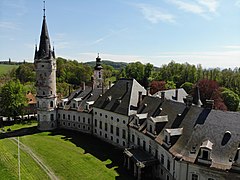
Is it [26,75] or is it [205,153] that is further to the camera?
[26,75]

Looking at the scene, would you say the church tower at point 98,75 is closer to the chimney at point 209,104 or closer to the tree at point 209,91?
the tree at point 209,91

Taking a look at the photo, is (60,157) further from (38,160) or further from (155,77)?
(155,77)

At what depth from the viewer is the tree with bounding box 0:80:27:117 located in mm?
61844

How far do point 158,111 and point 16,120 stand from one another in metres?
43.5

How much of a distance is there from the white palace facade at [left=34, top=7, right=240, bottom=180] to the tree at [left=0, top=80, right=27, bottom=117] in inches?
473

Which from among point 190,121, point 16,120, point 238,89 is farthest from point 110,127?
point 238,89

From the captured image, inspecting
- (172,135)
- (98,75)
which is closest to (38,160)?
(172,135)

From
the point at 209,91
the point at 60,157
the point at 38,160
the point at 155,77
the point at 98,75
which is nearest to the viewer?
the point at 38,160

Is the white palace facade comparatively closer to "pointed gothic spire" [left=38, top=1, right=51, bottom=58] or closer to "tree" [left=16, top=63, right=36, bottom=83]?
"pointed gothic spire" [left=38, top=1, right=51, bottom=58]

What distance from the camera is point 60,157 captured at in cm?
3841

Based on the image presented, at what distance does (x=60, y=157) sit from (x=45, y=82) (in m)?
19.5

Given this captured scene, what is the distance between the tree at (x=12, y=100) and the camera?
61.8 metres

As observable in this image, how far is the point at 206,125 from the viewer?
27141 millimetres

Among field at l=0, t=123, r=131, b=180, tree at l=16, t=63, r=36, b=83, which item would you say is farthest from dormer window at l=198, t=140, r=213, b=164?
tree at l=16, t=63, r=36, b=83
